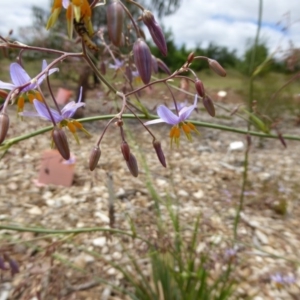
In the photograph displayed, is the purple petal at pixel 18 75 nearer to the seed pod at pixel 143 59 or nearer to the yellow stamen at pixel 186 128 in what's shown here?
the seed pod at pixel 143 59

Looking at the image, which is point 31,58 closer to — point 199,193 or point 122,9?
point 199,193

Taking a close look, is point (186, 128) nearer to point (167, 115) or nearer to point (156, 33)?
point (167, 115)

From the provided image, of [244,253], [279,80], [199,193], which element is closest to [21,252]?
[244,253]

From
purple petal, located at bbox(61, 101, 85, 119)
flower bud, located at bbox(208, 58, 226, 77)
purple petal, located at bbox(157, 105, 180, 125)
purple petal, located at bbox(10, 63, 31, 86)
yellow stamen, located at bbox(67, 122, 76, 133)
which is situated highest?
flower bud, located at bbox(208, 58, 226, 77)

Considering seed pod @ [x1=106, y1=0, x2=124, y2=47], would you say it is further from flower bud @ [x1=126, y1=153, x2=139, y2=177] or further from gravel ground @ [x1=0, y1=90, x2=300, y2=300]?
gravel ground @ [x1=0, y1=90, x2=300, y2=300]

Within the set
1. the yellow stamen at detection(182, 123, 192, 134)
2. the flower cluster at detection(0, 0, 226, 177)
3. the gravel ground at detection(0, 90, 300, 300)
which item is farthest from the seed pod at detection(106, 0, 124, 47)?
the gravel ground at detection(0, 90, 300, 300)

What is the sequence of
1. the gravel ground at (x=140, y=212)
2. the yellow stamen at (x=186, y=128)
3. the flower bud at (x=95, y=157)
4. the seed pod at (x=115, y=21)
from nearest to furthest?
the seed pod at (x=115, y=21) → the flower bud at (x=95, y=157) → the yellow stamen at (x=186, y=128) → the gravel ground at (x=140, y=212)

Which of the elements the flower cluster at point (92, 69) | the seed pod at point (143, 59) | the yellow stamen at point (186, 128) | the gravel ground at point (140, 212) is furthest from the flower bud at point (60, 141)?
the gravel ground at point (140, 212)
